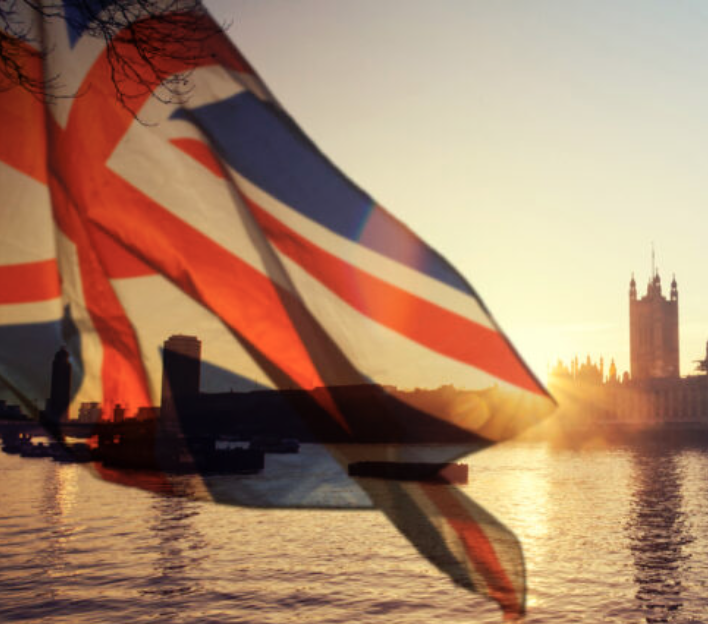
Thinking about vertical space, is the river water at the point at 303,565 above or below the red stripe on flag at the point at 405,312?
below

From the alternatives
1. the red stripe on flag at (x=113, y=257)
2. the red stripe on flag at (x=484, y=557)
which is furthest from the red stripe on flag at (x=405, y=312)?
the red stripe on flag at (x=484, y=557)

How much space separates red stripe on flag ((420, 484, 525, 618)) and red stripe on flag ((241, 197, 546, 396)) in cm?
1485

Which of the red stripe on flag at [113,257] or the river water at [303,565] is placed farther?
the river water at [303,565]

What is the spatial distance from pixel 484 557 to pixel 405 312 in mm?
26447

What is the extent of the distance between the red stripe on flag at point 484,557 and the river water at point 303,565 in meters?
0.79

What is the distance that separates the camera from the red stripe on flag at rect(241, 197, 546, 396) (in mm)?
9195

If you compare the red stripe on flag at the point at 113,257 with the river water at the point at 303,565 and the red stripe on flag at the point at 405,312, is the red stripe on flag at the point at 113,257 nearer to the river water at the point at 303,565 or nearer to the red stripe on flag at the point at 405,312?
the red stripe on flag at the point at 405,312

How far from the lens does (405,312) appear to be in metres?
9.98

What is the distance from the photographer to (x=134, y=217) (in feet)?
30.1

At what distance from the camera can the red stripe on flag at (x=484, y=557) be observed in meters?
24.8

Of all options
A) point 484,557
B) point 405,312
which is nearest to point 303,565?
point 484,557

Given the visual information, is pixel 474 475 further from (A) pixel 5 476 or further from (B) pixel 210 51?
(B) pixel 210 51

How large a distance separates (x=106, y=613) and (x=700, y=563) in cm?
2156

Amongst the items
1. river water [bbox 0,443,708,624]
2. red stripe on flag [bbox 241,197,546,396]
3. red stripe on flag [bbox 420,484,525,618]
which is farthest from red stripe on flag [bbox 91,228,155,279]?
red stripe on flag [bbox 420,484,525,618]
